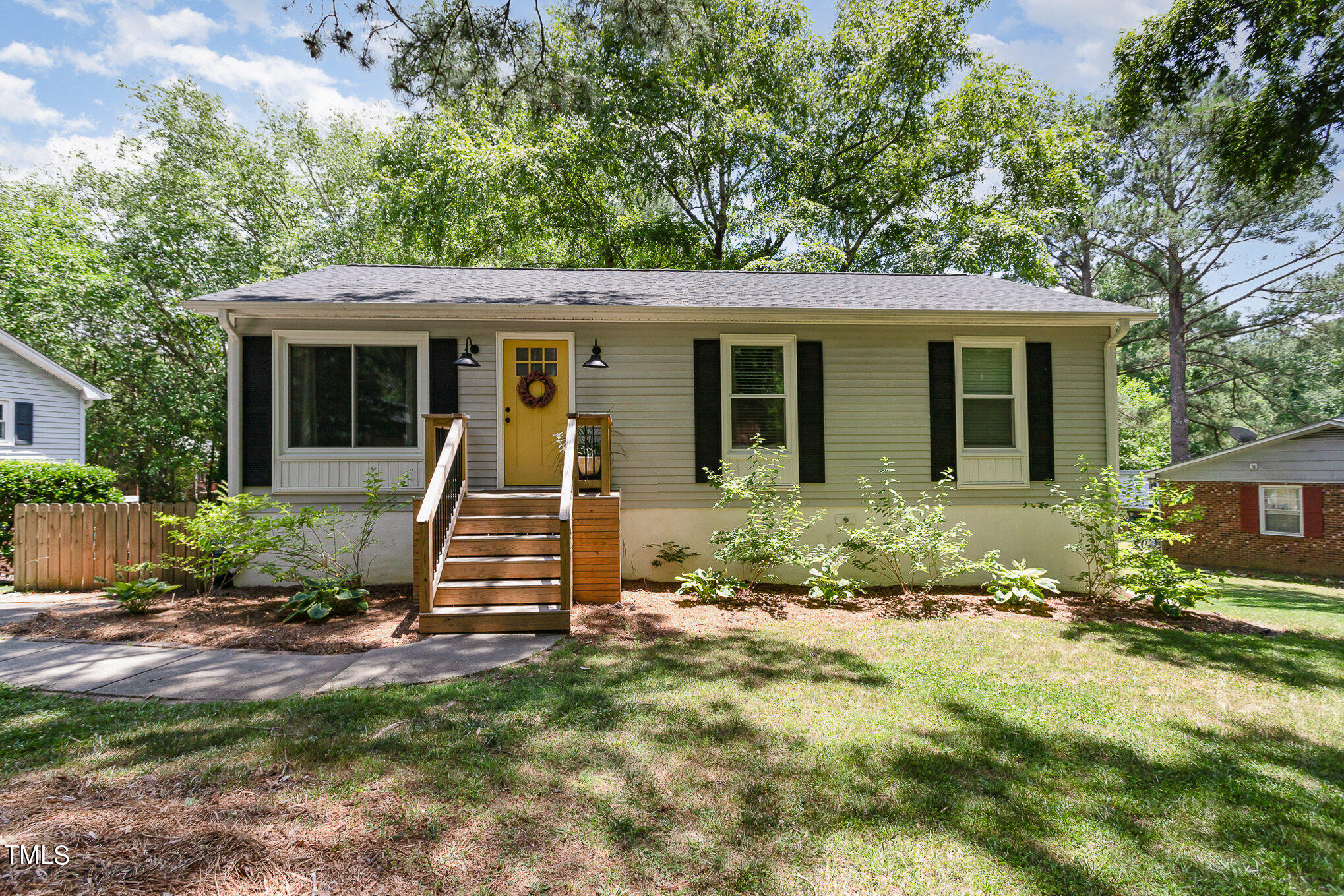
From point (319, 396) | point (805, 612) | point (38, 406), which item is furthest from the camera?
point (38, 406)

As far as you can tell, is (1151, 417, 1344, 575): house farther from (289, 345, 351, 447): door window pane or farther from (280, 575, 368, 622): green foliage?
(289, 345, 351, 447): door window pane

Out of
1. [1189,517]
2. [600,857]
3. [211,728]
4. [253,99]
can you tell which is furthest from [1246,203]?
[253,99]

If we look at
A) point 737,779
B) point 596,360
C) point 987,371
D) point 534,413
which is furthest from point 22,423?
point 987,371

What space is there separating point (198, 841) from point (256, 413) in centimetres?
585

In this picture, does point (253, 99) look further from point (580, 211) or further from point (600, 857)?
point (600, 857)

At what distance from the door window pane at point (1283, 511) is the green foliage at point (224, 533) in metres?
18.9

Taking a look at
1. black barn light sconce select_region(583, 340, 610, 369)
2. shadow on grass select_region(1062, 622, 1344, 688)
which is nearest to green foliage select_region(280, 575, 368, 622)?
black barn light sconce select_region(583, 340, 610, 369)

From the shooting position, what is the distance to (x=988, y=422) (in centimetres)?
743

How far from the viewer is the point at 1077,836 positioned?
2.23m

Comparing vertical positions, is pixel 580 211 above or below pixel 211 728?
above

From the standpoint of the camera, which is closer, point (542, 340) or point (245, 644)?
point (245, 644)

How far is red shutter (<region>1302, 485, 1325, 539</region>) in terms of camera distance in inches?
485

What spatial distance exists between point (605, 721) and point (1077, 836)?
212 cm

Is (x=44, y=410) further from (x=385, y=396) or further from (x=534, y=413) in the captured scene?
(x=534, y=413)
